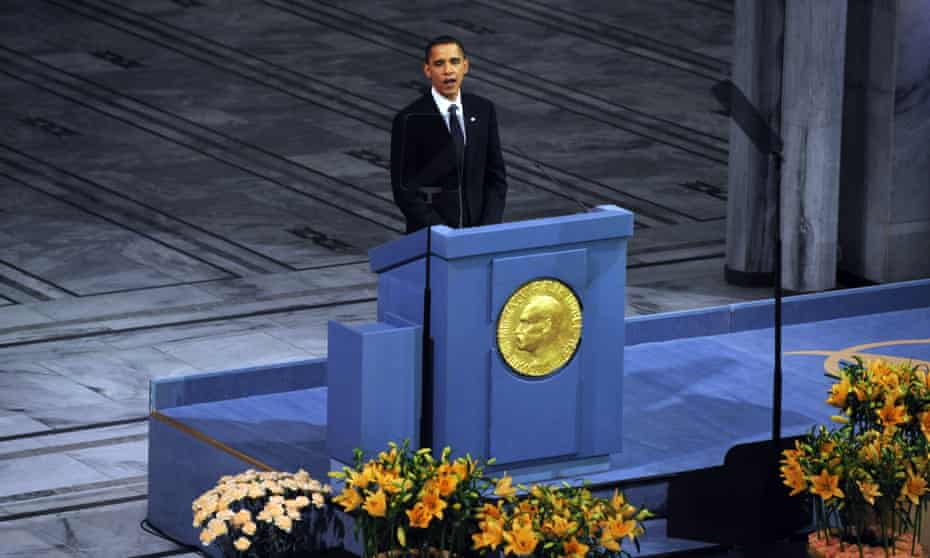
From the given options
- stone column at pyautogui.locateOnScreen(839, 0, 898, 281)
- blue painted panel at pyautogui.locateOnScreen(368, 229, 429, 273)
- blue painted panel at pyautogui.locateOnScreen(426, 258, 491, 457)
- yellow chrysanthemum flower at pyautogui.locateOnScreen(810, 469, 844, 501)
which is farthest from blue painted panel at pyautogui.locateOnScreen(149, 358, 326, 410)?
stone column at pyautogui.locateOnScreen(839, 0, 898, 281)

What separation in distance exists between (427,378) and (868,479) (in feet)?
4.57

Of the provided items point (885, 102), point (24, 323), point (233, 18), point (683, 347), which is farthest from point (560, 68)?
point (683, 347)

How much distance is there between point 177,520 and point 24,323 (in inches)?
126

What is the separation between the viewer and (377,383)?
6539mm

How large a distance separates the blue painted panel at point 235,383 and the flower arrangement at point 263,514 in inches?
39.8

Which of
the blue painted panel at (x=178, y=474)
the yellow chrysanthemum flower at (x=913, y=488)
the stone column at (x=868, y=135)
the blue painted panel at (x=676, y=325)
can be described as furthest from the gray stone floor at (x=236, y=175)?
the yellow chrysanthemum flower at (x=913, y=488)

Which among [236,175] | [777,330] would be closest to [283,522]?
[777,330]

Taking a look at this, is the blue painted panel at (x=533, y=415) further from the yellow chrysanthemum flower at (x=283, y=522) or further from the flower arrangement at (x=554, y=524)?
the yellow chrysanthemum flower at (x=283, y=522)

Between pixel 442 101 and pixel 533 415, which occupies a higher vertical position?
pixel 442 101

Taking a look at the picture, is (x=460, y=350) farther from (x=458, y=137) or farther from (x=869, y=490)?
(x=869, y=490)

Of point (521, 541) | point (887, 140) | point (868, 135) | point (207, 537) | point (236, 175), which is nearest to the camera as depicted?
point (521, 541)

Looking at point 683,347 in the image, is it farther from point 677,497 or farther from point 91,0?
point 91,0

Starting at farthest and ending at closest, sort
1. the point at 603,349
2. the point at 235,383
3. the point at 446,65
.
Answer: the point at 235,383
the point at 446,65
the point at 603,349

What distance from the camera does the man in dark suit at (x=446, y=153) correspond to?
21.9 ft
